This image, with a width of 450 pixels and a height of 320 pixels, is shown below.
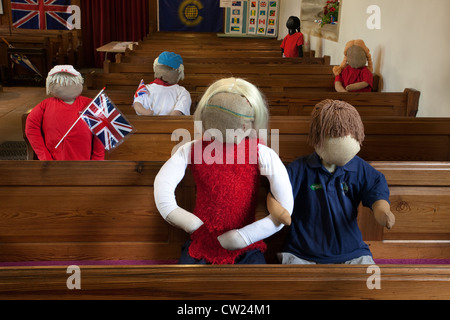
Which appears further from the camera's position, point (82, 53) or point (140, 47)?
point (82, 53)

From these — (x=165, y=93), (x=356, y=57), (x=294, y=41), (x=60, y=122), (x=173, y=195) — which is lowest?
(x=173, y=195)

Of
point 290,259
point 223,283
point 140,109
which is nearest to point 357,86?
point 140,109

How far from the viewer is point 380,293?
39.8 inches

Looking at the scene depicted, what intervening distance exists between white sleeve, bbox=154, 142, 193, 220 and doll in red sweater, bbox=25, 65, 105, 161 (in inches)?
36.6

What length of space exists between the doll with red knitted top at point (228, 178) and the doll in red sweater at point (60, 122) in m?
0.97

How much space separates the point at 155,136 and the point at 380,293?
1.85 metres

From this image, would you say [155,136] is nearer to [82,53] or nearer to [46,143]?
[46,143]

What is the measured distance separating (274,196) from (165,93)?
1654mm

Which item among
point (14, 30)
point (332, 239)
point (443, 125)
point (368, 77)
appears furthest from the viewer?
point (14, 30)

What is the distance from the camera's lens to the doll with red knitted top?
1.39 meters

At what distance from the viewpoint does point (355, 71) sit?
154 inches

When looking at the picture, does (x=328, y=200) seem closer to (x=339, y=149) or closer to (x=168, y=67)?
(x=339, y=149)

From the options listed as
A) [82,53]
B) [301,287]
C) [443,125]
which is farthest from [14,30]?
[301,287]

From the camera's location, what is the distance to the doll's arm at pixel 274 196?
Result: 1384 mm
